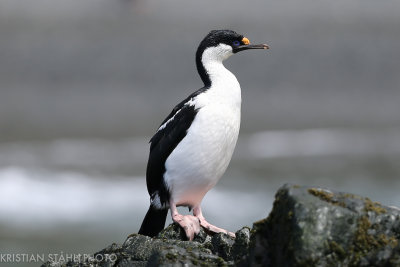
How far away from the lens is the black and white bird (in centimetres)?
665

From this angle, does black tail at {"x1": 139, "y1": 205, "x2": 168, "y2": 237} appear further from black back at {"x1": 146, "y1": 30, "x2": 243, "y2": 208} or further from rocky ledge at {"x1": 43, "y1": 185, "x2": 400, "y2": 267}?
rocky ledge at {"x1": 43, "y1": 185, "x2": 400, "y2": 267}

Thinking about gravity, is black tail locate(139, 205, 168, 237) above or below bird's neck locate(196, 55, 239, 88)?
below

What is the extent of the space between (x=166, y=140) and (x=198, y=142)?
1.18ft

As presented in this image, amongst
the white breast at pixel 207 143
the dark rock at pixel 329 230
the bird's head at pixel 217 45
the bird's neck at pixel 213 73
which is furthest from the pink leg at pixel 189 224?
the dark rock at pixel 329 230

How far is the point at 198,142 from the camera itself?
6.66 meters

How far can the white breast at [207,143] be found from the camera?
6645 millimetres

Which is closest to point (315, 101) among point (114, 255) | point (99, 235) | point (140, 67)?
point (140, 67)

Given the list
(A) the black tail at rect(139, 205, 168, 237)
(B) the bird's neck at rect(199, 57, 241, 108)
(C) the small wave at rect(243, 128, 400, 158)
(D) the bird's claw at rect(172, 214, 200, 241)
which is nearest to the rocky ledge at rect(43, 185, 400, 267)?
(D) the bird's claw at rect(172, 214, 200, 241)

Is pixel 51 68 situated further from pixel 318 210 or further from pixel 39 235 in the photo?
pixel 318 210

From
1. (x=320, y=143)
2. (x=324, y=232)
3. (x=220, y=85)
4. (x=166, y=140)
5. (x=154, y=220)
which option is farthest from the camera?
(x=320, y=143)

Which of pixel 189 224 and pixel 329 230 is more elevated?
pixel 189 224

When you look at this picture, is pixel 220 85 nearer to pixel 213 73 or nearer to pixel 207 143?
pixel 213 73

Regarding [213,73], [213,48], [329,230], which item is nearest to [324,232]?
[329,230]

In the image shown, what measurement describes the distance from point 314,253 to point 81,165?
15.0 m
